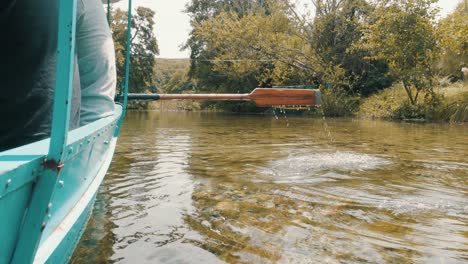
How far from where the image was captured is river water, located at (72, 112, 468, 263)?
8.63 ft

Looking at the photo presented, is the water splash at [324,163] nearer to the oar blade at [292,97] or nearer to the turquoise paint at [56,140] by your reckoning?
the oar blade at [292,97]

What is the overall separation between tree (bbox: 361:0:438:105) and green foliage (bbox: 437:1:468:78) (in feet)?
1.43

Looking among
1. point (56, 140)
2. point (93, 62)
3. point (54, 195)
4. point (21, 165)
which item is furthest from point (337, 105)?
point (21, 165)

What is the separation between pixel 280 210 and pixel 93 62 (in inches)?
74.6

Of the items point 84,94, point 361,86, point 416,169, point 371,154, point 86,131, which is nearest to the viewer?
point 86,131

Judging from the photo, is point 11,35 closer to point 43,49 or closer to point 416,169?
point 43,49

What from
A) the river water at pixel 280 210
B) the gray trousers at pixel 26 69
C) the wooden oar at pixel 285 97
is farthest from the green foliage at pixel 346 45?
the gray trousers at pixel 26 69

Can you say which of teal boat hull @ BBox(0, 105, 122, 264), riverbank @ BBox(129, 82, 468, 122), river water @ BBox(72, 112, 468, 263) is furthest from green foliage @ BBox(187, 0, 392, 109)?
teal boat hull @ BBox(0, 105, 122, 264)

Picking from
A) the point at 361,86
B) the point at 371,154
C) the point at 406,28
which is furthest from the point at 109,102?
the point at 361,86

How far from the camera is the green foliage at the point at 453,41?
15320 millimetres

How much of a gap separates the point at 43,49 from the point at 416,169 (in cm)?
498

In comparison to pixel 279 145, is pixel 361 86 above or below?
above

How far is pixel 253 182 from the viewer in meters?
4.68

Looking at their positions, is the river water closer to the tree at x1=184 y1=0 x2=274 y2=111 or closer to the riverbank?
the riverbank
